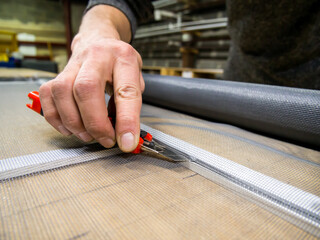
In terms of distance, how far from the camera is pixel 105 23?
2.69ft

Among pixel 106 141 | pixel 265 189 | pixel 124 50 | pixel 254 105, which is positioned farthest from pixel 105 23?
pixel 265 189

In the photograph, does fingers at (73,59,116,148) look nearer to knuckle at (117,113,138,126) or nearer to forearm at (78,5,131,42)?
knuckle at (117,113,138,126)

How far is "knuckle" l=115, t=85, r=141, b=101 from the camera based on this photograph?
508mm

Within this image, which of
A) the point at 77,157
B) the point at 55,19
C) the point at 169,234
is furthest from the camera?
the point at 55,19

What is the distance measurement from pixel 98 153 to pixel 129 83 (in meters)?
0.20

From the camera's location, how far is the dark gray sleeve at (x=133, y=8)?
105 cm

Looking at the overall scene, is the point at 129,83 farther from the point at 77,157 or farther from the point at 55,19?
the point at 55,19

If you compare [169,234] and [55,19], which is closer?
[169,234]

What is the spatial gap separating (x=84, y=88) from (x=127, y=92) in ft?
0.34

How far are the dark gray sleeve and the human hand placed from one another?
0.62 m

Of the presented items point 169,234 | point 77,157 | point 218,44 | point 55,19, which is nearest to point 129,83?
point 77,157

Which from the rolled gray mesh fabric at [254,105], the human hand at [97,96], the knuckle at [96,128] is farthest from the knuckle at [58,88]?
the rolled gray mesh fabric at [254,105]

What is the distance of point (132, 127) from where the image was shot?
48cm

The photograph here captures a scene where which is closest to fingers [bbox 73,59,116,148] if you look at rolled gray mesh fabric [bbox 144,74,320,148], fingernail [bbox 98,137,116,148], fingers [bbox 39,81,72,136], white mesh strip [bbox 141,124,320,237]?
fingernail [bbox 98,137,116,148]
